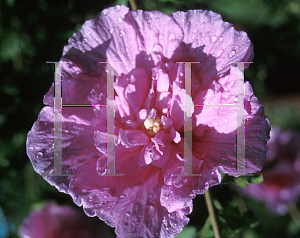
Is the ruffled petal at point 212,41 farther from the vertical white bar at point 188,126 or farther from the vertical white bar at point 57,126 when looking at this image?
the vertical white bar at point 57,126

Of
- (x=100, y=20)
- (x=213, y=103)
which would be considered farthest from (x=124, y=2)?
(x=213, y=103)

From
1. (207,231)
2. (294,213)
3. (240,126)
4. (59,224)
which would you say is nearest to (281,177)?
(294,213)

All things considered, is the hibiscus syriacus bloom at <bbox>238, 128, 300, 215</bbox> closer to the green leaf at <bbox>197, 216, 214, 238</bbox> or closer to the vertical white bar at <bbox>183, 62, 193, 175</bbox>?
the green leaf at <bbox>197, 216, 214, 238</bbox>

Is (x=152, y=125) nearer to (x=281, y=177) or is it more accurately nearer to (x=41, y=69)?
(x=41, y=69)

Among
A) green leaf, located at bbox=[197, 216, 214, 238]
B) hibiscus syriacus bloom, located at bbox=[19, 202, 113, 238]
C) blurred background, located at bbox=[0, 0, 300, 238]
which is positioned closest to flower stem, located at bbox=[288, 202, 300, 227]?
blurred background, located at bbox=[0, 0, 300, 238]

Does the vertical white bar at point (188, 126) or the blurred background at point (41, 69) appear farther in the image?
the blurred background at point (41, 69)

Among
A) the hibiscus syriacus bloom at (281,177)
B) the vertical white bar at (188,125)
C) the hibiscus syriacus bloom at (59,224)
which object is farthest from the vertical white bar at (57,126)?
the hibiscus syriacus bloom at (281,177)

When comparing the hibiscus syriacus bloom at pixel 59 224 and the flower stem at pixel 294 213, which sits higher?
the hibiscus syriacus bloom at pixel 59 224
